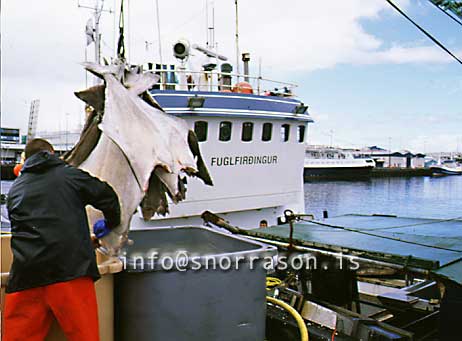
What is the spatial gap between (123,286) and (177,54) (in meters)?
12.4

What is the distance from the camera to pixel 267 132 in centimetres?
1417

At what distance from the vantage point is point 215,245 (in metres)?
4.16

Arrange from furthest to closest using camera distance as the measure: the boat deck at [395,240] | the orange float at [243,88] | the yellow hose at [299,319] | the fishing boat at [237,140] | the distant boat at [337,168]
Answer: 1. the distant boat at [337,168]
2. the orange float at [243,88]
3. the fishing boat at [237,140]
4. the boat deck at [395,240]
5. the yellow hose at [299,319]

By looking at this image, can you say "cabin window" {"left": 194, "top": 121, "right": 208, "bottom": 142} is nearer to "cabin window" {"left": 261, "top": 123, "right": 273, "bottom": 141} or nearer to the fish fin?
"cabin window" {"left": 261, "top": 123, "right": 273, "bottom": 141}

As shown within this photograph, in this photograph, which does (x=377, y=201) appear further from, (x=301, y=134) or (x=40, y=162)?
(x=40, y=162)

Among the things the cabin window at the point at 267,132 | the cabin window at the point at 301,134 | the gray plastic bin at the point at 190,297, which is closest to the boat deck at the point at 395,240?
the gray plastic bin at the point at 190,297

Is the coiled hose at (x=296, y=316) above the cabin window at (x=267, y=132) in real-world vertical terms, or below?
below

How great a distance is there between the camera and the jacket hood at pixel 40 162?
2.80m

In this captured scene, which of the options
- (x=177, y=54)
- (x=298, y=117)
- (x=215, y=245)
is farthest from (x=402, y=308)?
(x=177, y=54)

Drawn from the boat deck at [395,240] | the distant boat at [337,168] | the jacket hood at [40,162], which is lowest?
the distant boat at [337,168]

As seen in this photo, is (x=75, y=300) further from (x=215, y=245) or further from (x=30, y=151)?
(x=215, y=245)

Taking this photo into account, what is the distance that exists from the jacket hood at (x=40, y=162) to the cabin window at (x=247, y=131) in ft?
35.7

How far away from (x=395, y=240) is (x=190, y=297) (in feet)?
12.9

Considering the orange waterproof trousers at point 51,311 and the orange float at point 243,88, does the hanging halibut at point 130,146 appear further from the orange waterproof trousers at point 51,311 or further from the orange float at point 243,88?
the orange float at point 243,88
